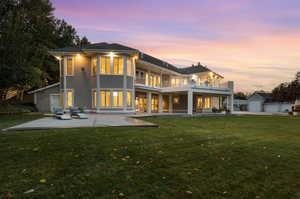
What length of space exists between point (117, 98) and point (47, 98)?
9474mm

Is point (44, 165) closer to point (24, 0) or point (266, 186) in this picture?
point (266, 186)

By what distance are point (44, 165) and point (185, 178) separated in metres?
2.79

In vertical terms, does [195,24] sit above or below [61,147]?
above

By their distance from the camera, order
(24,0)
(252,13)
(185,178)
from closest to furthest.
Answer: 1. (185,178)
2. (252,13)
3. (24,0)

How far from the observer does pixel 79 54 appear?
17297 mm

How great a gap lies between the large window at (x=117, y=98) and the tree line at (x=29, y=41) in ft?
26.0

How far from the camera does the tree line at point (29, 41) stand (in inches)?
571

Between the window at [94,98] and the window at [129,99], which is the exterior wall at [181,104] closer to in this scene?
the window at [129,99]

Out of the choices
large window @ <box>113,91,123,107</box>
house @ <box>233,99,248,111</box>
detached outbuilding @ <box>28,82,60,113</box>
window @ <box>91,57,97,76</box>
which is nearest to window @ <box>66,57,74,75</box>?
window @ <box>91,57,97,76</box>

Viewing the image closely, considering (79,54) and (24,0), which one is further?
(24,0)

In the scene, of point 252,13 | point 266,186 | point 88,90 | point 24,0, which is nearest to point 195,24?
point 252,13

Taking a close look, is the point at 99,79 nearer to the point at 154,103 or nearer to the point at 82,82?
the point at 82,82

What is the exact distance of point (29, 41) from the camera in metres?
18.2

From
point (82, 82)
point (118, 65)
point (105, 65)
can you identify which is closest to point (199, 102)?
point (118, 65)
